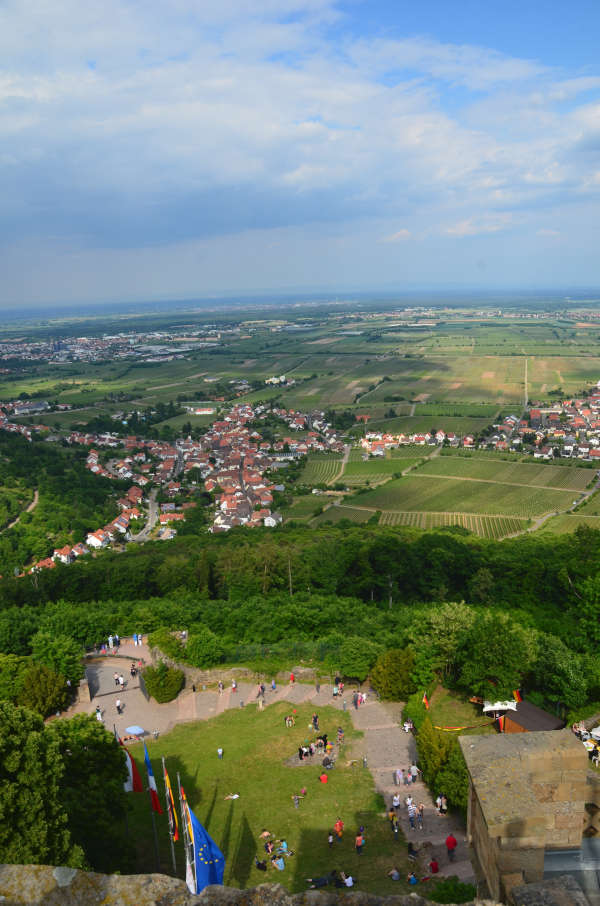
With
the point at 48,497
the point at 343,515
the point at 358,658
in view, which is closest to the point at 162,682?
the point at 358,658

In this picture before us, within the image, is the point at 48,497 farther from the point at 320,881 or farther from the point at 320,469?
the point at 320,881

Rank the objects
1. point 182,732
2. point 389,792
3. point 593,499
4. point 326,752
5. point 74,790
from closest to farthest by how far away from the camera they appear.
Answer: point 74,790
point 389,792
point 326,752
point 182,732
point 593,499

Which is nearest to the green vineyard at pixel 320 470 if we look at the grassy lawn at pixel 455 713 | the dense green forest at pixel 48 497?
the dense green forest at pixel 48 497

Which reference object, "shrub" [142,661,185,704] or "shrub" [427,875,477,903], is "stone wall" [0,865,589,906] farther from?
"shrub" [142,661,185,704]

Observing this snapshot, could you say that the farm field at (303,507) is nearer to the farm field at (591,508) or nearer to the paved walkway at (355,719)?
the farm field at (591,508)

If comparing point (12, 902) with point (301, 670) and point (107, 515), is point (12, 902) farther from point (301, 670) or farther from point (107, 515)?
point (107, 515)

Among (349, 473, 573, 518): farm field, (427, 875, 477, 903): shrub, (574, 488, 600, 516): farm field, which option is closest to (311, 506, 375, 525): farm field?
(349, 473, 573, 518): farm field

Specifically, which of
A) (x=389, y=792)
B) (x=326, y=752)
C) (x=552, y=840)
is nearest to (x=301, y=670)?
(x=326, y=752)
